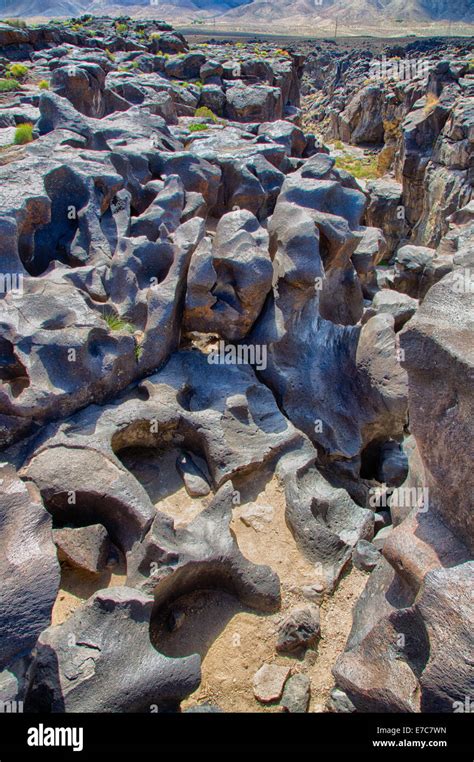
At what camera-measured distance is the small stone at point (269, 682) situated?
4.79 m

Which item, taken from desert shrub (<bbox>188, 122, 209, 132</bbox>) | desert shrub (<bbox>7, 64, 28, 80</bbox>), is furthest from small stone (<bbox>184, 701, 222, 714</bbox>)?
desert shrub (<bbox>7, 64, 28, 80</bbox>)

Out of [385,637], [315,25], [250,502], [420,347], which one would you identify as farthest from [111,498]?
[315,25]

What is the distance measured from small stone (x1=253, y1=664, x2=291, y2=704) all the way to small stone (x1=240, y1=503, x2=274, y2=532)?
1.68m

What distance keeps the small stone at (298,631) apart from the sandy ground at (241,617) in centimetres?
9

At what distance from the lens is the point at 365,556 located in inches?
245

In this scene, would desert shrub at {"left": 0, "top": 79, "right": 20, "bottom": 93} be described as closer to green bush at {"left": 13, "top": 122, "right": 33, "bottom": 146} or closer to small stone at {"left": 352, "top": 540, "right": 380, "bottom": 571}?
green bush at {"left": 13, "top": 122, "right": 33, "bottom": 146}

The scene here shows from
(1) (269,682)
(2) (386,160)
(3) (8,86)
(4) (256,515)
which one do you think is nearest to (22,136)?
(3) (8,86)

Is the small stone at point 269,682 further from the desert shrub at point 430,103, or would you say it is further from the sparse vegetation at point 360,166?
the sparse vegetation at point 360,166

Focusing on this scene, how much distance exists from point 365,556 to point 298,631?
1.33 metres

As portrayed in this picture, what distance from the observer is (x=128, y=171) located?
10844mm

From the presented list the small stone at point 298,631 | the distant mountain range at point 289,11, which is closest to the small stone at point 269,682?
the small stone at point 298,631

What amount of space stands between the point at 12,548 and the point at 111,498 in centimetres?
157

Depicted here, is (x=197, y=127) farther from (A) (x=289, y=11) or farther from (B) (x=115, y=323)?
(A) (x=289, y=11)

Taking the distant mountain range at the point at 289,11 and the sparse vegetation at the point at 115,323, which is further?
the distant mountain range at the point at 289,11
